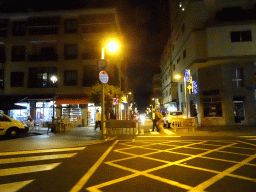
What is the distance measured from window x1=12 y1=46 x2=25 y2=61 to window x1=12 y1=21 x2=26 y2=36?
174 centimetres

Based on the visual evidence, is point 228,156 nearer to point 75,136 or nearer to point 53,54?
point 75,136

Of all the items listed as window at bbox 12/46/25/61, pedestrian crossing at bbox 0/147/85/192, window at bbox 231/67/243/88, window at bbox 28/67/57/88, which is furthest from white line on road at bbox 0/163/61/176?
window at bbox 12/46/25/61

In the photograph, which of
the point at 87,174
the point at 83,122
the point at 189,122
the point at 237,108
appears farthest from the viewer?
the point at 83,122

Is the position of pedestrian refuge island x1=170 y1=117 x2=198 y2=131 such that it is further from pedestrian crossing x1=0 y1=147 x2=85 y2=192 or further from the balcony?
the balcony

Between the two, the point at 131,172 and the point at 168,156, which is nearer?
the point at 131,172

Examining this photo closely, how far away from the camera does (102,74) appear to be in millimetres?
11578

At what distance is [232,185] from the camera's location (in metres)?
Result: 4.16

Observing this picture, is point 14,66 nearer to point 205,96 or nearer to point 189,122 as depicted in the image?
point 189,122

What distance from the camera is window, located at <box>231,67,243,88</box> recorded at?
67.7 feet

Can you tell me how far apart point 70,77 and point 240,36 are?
749 inches

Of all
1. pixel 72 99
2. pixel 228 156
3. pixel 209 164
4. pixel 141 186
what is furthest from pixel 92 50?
pixel 141 186

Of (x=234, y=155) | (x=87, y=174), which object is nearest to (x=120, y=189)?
(x=87, y=174)

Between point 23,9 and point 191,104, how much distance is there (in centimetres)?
2457

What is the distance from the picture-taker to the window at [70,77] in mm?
22891
